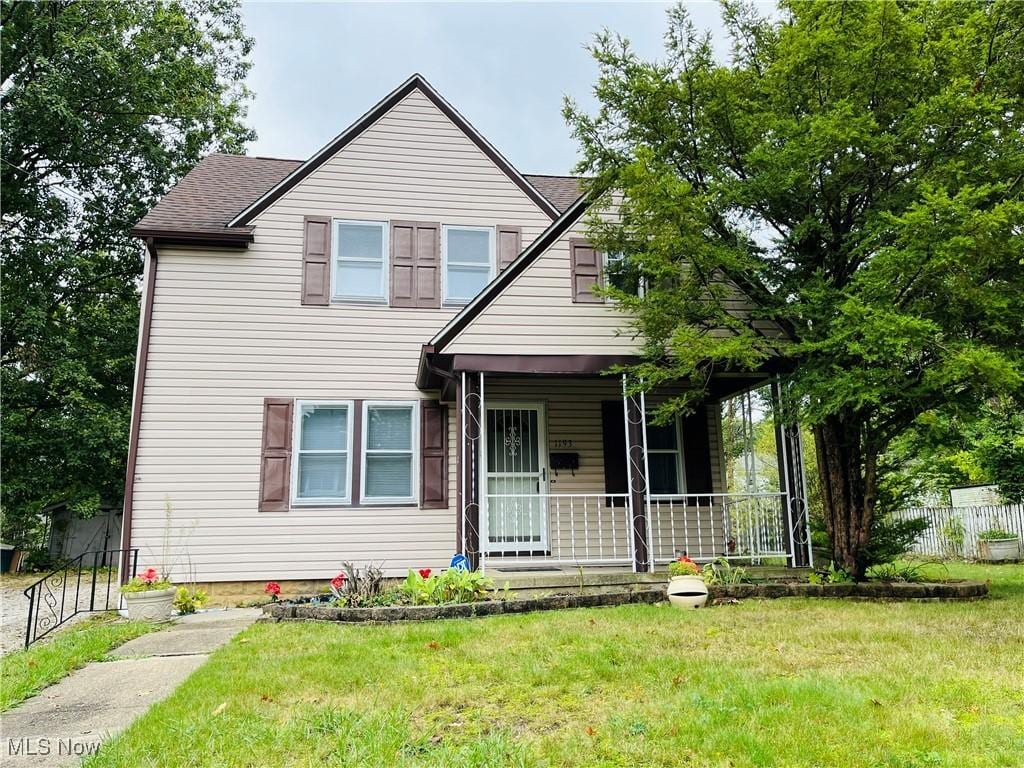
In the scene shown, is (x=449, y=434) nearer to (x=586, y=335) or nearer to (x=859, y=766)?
(x=586, y=335)

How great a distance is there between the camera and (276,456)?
33.9 ft

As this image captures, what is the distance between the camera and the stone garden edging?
7.04m

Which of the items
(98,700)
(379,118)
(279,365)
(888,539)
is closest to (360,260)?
(279,365)

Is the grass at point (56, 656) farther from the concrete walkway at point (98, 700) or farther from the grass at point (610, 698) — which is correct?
the grass at point (610, 698)

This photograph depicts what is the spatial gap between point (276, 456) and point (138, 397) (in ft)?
7.15

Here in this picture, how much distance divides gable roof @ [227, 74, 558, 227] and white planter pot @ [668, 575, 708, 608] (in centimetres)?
681

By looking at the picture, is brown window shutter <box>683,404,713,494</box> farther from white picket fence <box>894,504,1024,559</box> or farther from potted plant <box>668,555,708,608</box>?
white picket fence <box>894,504,1024,559</box>

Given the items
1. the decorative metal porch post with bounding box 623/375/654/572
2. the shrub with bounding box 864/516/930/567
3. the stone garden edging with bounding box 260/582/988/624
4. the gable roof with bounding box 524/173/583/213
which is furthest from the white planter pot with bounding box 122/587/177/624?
the gable roof with bounding box 524/173/583/213

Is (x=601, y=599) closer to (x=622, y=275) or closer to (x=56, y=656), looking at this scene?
(x=622, y=275)

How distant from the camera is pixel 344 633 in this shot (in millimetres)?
6328

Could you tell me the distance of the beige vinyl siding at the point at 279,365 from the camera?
1005 cm

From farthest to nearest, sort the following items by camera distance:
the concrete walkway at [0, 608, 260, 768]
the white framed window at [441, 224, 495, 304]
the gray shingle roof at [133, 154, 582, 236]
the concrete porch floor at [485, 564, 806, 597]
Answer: the white framed window at [441, 224, 495, 304]
the gray shingle roof at [133, 154, 582, 236]
the concrete porch floor at [485, 564, 806, 597]
the concrete walkway at [0, 608, 260, 768]

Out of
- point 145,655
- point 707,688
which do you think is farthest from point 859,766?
point 145,655

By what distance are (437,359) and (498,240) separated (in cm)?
350
